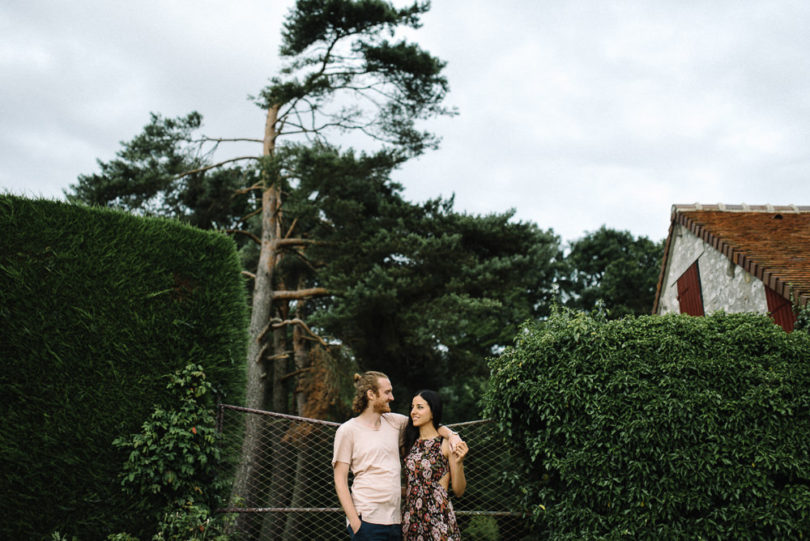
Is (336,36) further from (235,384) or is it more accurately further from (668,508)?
(668,508)

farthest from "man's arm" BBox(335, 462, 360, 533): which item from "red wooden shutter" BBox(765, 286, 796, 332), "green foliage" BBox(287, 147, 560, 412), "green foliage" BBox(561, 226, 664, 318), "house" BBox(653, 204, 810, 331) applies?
"green foliage" BBox(561, 226, 664, 318)

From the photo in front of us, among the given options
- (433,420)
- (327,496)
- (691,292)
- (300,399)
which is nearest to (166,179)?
(300,399)

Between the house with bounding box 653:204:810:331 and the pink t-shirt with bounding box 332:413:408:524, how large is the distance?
483 cm

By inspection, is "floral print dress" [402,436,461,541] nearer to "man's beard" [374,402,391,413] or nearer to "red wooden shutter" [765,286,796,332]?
"man's beard" [374,402,391,413]

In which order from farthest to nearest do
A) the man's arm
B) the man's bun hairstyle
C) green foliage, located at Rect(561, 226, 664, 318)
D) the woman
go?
green foliage, located at Rect(561, 226, 664, 318)
the man's bun hairstyle
the woman
the man's arm

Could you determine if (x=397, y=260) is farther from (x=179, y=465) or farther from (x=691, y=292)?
(x=179, y=465)

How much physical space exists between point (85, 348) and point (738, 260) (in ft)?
29.9

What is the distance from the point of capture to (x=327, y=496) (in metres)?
10.7

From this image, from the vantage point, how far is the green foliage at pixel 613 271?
71.6 feet

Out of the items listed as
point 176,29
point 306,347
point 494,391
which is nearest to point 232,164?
point 176,29

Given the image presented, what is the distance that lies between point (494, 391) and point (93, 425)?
3005 mm

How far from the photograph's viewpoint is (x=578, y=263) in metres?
25.2

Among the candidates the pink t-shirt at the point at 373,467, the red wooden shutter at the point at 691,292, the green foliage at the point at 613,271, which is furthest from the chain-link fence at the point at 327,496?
the green foliage at the point at 613,271

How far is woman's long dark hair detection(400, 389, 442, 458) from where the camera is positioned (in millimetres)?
3020
